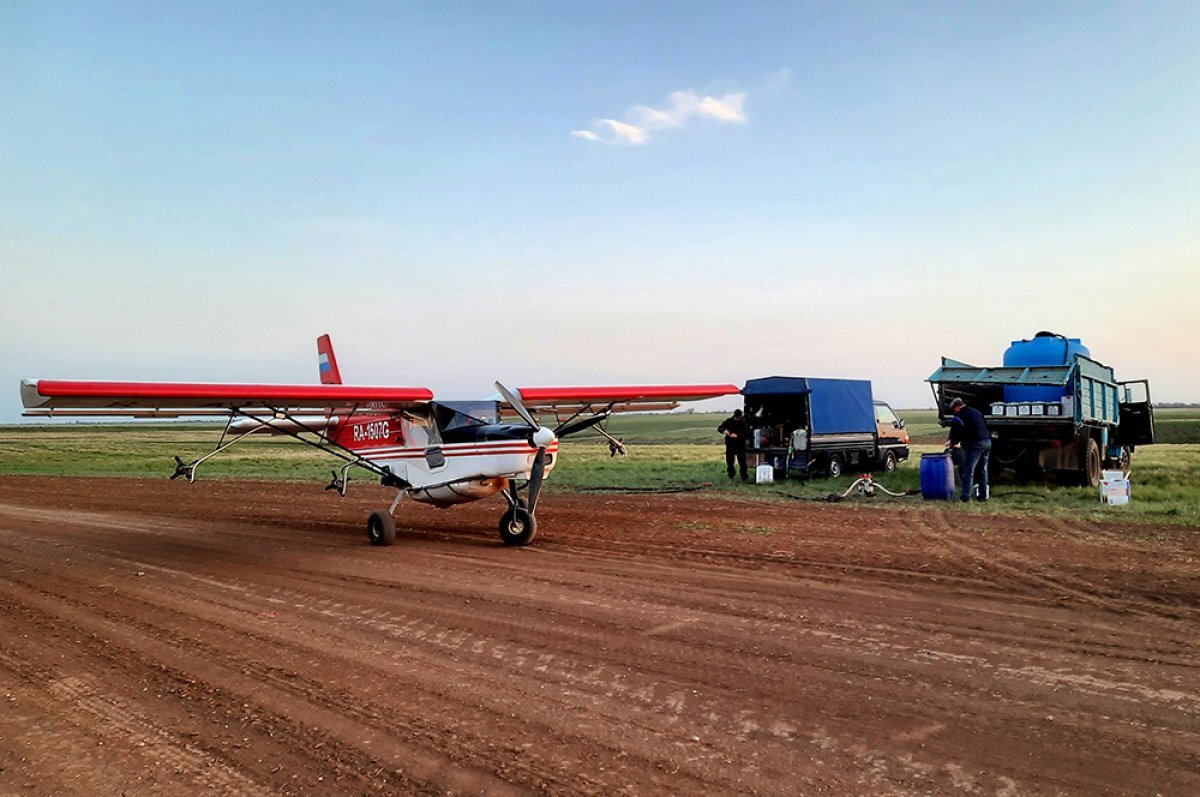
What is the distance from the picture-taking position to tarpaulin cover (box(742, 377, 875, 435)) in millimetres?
19188

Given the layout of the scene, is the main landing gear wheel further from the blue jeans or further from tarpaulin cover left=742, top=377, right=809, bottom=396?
tarpaulin cover left=742, top=377, right=809, bottom=396

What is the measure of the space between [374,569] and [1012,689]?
7306 millimetres

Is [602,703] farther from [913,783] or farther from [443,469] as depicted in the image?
[443,469]

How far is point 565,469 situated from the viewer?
93.4 feet

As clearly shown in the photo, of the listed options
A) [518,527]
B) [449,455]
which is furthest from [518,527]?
[449,455]

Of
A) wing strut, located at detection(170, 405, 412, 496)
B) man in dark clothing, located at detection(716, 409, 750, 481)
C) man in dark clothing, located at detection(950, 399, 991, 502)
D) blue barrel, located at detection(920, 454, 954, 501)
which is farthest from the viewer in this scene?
man in dark clothing, located at detection(716, 409, 750, 481)

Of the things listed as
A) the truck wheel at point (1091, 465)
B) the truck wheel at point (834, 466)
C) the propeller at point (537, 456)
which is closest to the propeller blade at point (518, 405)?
the propeller at point (537, 456)

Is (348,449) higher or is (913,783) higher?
(348,449)

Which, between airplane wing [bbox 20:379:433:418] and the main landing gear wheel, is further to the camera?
the main landing gear wheel

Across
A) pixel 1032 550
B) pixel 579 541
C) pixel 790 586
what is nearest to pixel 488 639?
pixel 790 586

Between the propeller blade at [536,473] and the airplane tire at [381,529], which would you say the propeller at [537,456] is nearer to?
the propeller blade at [536,473]

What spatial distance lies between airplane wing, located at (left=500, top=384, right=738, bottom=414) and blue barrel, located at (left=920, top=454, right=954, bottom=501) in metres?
4.55

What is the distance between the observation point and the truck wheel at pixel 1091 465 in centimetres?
1568

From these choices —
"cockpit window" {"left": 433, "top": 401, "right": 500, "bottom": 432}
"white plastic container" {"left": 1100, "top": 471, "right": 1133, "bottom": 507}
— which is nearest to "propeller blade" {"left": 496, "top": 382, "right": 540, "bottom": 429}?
"cockpit window" {"left": 433, "top": 401, "right": 500, "bottom": 432}
